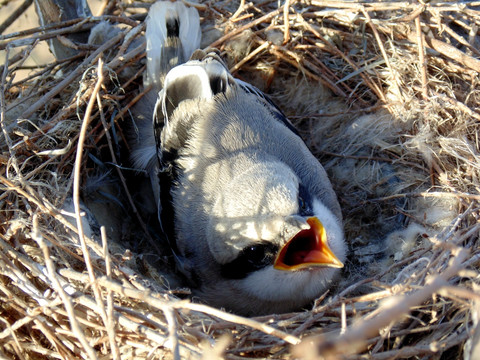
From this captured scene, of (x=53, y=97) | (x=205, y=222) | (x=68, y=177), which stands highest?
(x=53, y=97)

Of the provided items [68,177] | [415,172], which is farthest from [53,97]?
[415,172]

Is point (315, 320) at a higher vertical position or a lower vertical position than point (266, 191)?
lower

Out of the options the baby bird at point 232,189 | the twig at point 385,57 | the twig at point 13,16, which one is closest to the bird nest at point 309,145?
the twig at point 385,57

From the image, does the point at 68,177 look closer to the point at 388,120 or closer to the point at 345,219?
the point at 345,219

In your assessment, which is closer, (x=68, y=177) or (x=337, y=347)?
(x=337, y=347)

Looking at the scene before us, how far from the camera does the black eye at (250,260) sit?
8.14ft

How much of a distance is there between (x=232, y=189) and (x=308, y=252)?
1.75 ft

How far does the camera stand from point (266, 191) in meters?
2.52

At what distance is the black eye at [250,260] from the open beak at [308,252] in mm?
59

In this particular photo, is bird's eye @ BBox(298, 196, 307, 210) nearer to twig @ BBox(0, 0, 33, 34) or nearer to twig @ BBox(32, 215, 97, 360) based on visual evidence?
twig @ BBox(32, 215, 97, 360)

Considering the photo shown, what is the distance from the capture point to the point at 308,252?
2502 mm

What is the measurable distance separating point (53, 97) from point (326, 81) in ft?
6.41

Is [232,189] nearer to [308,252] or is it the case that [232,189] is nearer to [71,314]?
[308,252]

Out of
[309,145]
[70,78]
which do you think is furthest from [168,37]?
[309,145]
